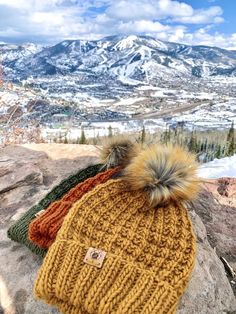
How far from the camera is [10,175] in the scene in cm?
588

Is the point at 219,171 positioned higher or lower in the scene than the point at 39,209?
lower

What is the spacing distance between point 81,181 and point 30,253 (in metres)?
0.91

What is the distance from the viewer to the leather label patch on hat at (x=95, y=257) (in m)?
2.97

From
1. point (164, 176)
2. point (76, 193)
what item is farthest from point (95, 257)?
point (76, 193)

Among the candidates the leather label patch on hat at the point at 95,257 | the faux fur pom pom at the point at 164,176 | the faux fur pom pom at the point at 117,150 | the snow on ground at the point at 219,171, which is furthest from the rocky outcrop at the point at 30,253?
the snow on ground at the point at 219,171

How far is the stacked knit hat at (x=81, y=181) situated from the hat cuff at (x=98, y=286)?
0.86 meters

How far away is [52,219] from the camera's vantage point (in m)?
3.61

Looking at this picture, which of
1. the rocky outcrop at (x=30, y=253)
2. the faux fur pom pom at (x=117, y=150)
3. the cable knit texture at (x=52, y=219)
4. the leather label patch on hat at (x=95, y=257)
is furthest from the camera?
the faux fur pom pom at (x=117, y=150)

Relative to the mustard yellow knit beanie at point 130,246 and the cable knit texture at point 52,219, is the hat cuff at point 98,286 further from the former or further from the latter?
the cable knit texture at point 52,219

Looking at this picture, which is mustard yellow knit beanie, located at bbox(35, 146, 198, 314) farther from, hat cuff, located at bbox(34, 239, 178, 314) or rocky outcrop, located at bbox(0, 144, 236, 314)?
rocky outcrop, located at bbox(0, 144, 236, 314)

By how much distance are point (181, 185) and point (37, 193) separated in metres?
2.65

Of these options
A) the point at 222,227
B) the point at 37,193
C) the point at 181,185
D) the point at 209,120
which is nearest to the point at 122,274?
the point at 181,185

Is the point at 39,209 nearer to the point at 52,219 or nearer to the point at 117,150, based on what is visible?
the point at 52,219

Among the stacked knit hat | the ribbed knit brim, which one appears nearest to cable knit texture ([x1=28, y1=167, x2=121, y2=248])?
the stacked knit hat
